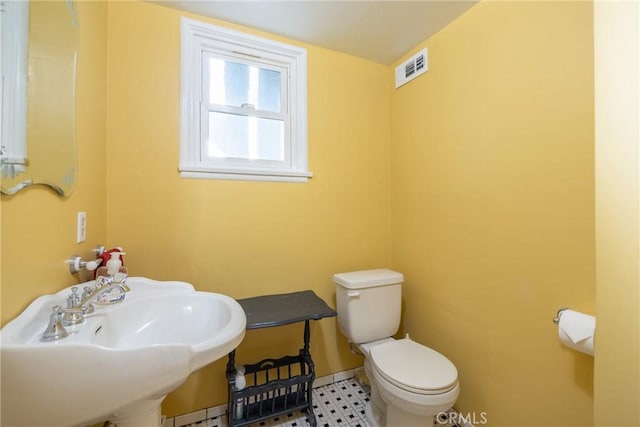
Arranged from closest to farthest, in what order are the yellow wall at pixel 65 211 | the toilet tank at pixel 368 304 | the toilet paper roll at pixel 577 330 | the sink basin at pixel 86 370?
the sink basin at pixel 86 370, the yellow wall at pixel 65 211, the toilet paper roll at pixel 577 330, the toilet tank at pixel 368 304

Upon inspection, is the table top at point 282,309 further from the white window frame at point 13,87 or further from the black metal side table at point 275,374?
the white window frame at point 13,87

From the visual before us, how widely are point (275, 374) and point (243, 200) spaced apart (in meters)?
1.08

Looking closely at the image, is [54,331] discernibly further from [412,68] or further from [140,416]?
[412,68]

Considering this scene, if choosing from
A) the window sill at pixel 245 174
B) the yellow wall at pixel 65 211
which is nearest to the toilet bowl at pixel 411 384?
the window sill at pixel 245 174

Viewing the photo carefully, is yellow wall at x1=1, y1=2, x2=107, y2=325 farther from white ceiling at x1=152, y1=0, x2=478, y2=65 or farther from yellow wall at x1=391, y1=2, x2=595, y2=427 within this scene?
yellow wall at x1=391, y1=2, x2=595, y2=427

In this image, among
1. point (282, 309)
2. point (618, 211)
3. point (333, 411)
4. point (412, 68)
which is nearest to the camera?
point (618, 211)

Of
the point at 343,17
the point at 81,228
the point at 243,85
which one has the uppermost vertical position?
the point at 343,17

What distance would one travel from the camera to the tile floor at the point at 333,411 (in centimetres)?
141

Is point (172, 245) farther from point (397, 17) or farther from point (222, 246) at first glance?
point (397, 17)

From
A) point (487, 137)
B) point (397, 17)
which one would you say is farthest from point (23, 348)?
point (397, 17)

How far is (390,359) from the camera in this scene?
1.28 m

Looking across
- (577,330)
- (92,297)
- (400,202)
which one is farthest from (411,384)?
(92,297)

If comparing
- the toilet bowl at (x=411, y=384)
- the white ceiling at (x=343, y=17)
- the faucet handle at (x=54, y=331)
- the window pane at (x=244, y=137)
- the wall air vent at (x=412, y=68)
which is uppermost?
the white ceiling at (x=343, y=17)

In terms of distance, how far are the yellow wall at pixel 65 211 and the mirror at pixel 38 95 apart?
6 centimetres
